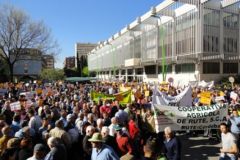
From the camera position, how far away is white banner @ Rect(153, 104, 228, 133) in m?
9.68

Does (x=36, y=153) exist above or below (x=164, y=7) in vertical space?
below

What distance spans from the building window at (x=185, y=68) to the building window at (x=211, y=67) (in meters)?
1.72

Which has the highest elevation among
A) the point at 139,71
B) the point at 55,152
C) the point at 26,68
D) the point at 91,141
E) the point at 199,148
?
the point at 26,68

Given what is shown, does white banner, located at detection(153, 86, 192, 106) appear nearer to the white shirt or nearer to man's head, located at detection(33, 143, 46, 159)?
the white shirt

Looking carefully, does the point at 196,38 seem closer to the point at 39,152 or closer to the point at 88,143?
the point at 88,143

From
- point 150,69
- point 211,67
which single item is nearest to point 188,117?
point 211,67

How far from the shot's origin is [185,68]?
5394 centimetres

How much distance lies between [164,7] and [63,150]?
51.4m

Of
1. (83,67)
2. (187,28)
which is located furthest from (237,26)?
(83,67)

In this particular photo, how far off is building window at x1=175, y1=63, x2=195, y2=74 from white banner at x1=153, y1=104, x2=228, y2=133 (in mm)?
42687

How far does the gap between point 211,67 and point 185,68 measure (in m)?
3.95

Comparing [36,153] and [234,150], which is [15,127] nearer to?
[36,153]

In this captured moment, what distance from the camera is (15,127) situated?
936cm

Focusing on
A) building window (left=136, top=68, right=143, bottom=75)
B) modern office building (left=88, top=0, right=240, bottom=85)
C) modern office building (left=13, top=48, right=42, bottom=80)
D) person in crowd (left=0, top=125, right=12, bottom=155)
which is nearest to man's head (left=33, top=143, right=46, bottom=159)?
person in crowd (left=0, top=125, right=12, bottom=155)
